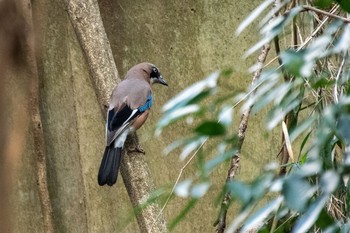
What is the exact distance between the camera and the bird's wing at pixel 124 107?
3.81 meters

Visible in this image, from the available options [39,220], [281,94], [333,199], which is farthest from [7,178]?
[281,94]

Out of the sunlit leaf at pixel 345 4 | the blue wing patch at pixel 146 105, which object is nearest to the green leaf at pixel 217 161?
the sunlit leaf at pixel 345 4

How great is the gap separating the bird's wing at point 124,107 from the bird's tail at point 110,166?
0.29 feet

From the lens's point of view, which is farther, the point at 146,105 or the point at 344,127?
the point at 146,105

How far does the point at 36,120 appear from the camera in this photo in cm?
435

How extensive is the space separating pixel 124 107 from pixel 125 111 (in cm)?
3

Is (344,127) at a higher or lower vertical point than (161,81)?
higher

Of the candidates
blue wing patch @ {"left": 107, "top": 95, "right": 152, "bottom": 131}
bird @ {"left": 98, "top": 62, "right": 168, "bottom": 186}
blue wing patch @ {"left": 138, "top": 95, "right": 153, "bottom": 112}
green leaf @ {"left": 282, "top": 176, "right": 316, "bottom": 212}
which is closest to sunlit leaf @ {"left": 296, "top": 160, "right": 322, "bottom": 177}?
green leaf @ {"left": 282, "top": 176, "right": 316, "bottom": 212}

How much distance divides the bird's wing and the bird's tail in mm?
89

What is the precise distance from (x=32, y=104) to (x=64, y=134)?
33 cm

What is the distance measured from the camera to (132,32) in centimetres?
473

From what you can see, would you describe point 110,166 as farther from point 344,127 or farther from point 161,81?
point 344,127

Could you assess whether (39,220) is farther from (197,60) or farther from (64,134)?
(197,60)

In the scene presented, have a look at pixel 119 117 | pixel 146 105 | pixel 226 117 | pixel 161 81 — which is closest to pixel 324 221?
pixel 226 117
